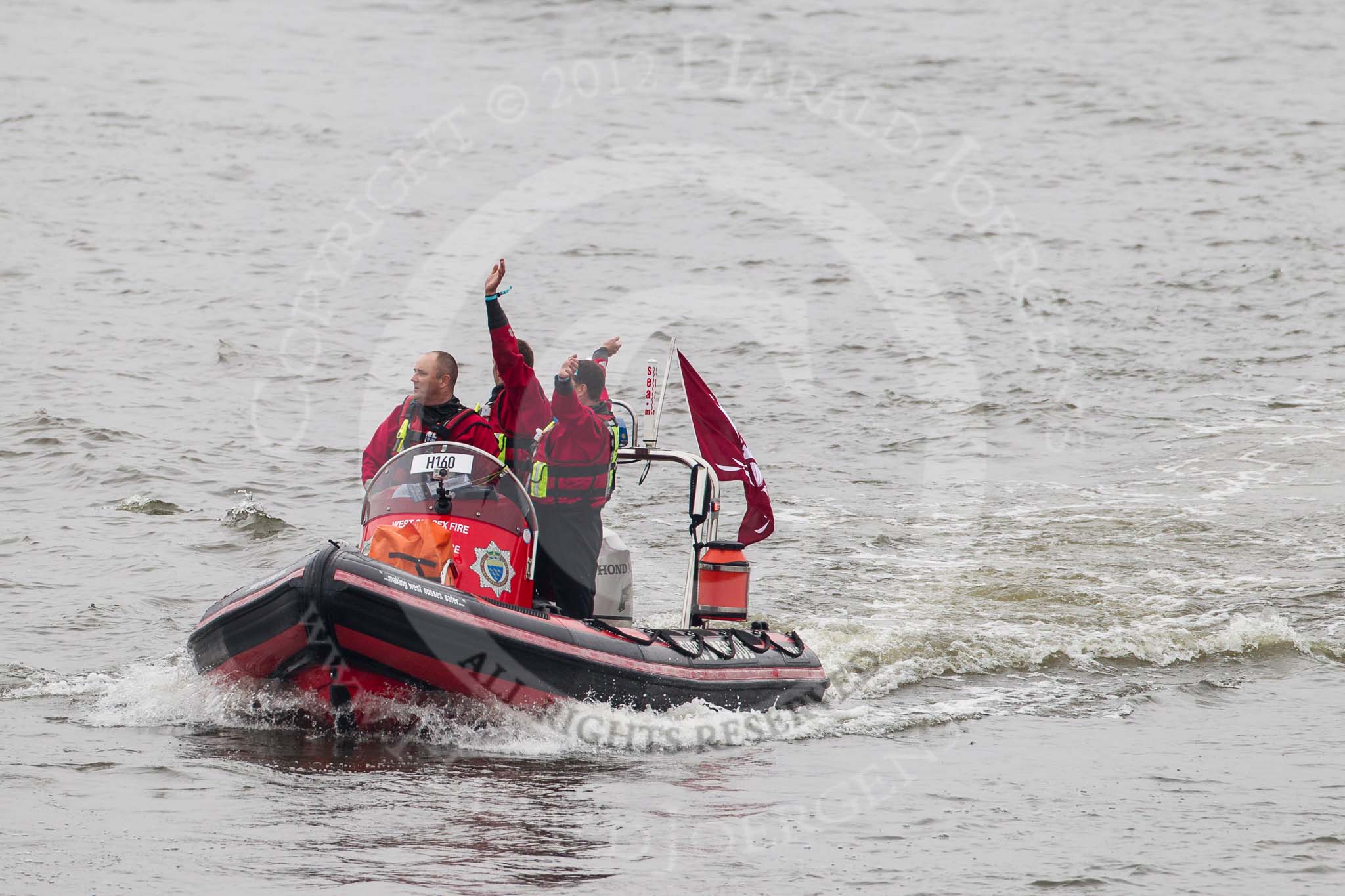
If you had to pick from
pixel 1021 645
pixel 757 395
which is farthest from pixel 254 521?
pixel 757 395

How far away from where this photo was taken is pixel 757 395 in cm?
1518

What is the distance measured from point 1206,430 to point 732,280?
22.2 feet

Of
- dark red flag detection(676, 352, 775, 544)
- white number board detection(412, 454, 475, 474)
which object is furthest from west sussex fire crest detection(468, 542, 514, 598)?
dark red flag detection(676, 352, 775, 544)

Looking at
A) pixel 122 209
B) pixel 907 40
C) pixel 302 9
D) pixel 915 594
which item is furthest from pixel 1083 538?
pixel 302 9

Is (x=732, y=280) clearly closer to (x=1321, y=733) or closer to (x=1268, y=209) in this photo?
(x=1268, y=209)

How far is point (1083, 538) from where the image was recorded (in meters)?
11.2

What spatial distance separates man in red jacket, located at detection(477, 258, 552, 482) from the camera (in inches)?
267

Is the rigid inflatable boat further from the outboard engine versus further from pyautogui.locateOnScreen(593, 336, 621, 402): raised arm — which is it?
pyautogui.locateOnScreen(593, 336, 621, 402): raised arm

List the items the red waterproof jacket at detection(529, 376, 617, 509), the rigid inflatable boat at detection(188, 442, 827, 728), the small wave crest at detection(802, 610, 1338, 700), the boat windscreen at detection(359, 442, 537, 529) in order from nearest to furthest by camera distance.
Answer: the rigid inflatable boat at detection(188, 442, 827, 728) < the boat windscreen at detection(359, 442, 537, 529) < the red waterproof jacket at detection(529, 376, 617, 509) < the small wave crest at detection(802, 610, 1338, 700)

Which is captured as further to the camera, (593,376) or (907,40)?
(907,40)

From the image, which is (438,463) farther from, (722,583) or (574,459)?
(722,583)

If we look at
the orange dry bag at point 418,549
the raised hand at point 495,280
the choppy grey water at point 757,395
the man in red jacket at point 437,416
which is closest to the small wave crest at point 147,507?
the choppy grey water at point 757,395

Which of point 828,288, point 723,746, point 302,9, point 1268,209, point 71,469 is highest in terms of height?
point 302,9

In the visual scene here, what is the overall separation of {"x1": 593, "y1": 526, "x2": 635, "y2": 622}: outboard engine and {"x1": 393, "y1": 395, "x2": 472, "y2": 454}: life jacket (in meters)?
1.19
